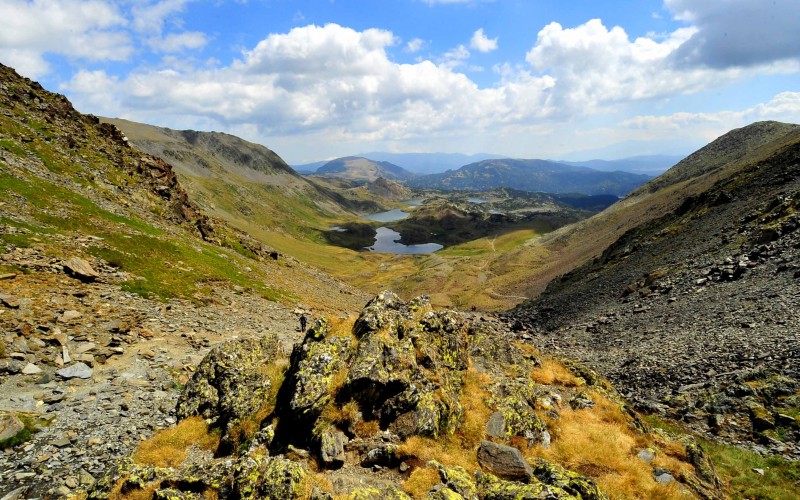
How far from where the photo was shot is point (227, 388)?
1861 centimetres

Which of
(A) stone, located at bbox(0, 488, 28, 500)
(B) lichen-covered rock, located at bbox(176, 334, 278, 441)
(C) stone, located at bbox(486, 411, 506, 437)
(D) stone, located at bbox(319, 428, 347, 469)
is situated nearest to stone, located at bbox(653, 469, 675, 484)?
(C) stone, located at bbox(486, 411, 506, 437)

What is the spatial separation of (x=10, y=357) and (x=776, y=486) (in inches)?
1445

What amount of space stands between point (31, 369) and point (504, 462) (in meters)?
22.9

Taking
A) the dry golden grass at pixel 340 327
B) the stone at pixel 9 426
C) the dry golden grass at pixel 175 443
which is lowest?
the dry golden grass at pixel 175 443

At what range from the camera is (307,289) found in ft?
197

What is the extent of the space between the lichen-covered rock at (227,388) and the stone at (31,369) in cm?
738

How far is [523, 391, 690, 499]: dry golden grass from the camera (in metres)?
14.4

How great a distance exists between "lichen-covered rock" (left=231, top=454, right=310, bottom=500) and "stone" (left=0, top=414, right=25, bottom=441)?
990 centimetres

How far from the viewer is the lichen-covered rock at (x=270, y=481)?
1142cm

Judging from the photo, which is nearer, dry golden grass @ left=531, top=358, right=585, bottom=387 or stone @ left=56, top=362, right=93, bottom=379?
stone @ left=56, top=362, right=93, bottom=379

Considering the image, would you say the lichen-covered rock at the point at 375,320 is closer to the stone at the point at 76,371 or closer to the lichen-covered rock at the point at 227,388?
the lichen-covered rock at the point at 227,388

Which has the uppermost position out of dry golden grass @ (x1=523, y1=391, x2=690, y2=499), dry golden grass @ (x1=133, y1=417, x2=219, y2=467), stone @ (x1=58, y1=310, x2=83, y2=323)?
stone @ (x1=58, y1=310, x2=83, y2=323)

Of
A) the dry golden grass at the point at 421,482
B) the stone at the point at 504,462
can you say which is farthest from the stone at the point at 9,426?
the stone at the point at 504,462

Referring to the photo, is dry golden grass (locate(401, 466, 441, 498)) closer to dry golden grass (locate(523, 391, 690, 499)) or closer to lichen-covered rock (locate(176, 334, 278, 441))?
dry golden grass (locate(523, 391, 690, 499))
